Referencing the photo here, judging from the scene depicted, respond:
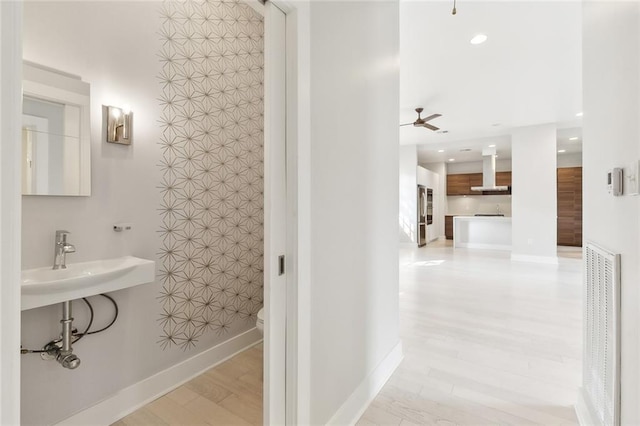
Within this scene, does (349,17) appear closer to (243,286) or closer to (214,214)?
(214,214)

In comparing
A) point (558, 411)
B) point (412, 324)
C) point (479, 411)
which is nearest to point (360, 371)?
point (479, 411)

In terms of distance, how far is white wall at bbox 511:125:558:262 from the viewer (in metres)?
5.97

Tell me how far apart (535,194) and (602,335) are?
5880mm

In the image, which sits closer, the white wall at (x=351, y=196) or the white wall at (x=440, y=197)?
the white wall at (x=351, y=196)

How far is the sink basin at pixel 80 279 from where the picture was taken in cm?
115

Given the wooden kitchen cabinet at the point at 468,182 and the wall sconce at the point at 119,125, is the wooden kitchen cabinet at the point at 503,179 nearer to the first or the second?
the wooden kitchen cabinet at the point at 468,182

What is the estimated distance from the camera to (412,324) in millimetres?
2848

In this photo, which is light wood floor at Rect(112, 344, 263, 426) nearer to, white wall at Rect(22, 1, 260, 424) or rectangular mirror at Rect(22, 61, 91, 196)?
white wall at Rect(22, 1, 260, 424)

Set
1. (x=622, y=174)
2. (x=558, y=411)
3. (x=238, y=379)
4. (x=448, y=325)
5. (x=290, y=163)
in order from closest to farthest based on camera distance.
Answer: (x=622, y=174), (x=290, y=163), (x=558, y=411), (x=238, y=379), (x=448, y=325)

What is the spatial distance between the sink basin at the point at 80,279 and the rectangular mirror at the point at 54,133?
0.37 m

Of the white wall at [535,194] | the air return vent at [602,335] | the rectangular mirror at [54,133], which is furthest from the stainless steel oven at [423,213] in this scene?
the rectangular mirror at [54,133]

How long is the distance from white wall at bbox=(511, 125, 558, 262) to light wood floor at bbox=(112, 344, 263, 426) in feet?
20.5

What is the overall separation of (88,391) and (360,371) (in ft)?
4.62

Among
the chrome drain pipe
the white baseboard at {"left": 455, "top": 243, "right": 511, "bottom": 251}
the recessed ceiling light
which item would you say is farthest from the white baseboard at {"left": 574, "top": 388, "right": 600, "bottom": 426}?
the white baseboard at {"left": 455, "top": 243, "right": 511, "bottom": 251}
